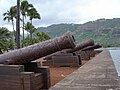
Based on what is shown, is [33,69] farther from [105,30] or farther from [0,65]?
[105,30]

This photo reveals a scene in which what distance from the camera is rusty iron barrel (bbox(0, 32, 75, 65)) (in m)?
5.60

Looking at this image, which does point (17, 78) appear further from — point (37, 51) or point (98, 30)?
point (98, 30)

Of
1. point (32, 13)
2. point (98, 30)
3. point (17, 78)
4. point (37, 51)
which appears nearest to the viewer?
point (17, 78)

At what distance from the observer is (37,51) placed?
604 cm

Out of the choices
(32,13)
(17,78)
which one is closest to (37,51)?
(17,78)

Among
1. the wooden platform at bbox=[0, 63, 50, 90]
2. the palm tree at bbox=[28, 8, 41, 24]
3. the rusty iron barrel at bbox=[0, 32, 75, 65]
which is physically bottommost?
the wooden platform at bbox=[0, 63, 50, 90]

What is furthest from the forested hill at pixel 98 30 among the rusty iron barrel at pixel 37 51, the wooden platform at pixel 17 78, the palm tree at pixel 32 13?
the wooden platform at pixel 17 78

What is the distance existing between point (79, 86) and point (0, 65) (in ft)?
5.95

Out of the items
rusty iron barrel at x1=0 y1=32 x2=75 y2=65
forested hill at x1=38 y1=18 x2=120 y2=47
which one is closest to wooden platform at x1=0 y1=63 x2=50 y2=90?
rusty iron barrel at x1=0 y1=32 x2=75 y2=65

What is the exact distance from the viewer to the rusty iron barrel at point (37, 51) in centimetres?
560

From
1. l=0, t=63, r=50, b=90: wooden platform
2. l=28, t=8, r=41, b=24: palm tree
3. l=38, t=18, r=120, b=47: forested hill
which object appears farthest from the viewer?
l=38, t=18, r=120, b=47: forested hill

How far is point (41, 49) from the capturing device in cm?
598

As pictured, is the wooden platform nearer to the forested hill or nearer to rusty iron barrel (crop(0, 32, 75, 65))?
rusty iron barrel (crop(0, 32, 75, 65))

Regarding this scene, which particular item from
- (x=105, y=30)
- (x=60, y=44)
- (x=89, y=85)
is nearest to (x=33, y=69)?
(x=60, y=44)
